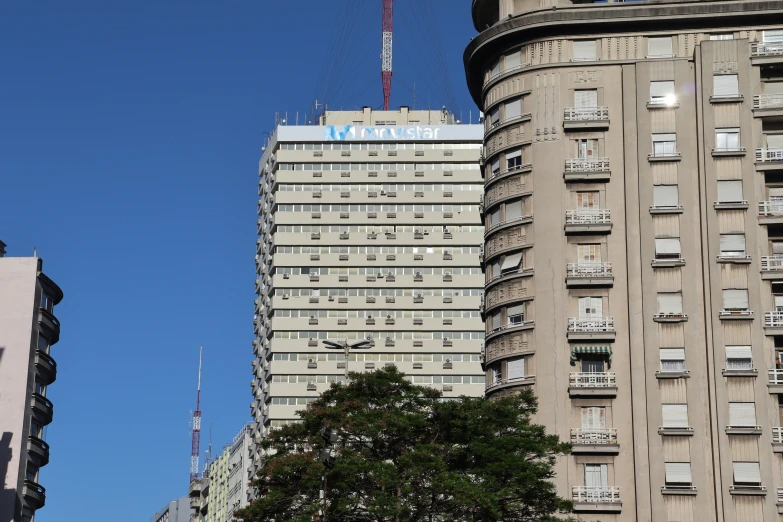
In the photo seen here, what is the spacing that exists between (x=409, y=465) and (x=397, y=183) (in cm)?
9587

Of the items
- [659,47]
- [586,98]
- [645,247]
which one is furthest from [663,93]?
[645,247]

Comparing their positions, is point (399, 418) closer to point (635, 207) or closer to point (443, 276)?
point (635, 207)

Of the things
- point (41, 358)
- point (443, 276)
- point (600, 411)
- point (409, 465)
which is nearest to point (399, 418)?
point (409, 465)

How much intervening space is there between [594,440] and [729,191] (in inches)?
698

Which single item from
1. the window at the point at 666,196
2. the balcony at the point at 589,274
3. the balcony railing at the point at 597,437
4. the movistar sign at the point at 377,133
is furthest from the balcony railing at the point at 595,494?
the movistar sign at the point at 377,133

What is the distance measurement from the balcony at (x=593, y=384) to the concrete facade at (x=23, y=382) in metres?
48.8

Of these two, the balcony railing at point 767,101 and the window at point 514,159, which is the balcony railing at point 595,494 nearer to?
the window at point 514,159

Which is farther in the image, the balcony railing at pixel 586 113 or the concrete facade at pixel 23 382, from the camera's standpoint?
the concrete facade at pixel 23 382

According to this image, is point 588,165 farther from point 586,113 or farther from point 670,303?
point 670,303

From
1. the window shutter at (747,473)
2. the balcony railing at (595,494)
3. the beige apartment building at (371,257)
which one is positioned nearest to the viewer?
the window shutter at (747,473)

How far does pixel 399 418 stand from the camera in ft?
216

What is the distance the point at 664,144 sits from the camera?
8869cm

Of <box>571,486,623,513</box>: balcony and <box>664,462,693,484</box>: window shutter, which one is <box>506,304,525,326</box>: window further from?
<box>664,462,693,484</box>: window shutter

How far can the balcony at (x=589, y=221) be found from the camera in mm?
87625
